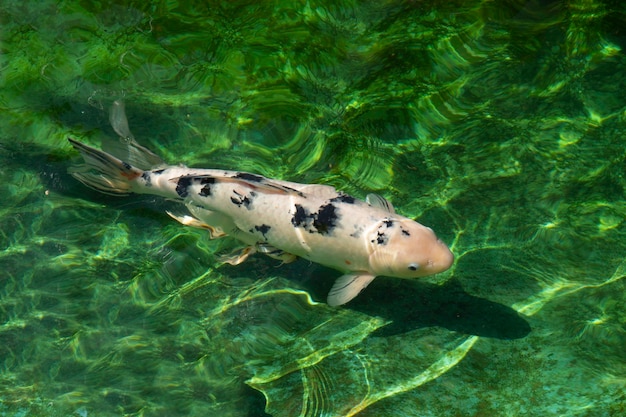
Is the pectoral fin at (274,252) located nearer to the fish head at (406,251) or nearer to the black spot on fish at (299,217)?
the black spot on fish at (299,217)

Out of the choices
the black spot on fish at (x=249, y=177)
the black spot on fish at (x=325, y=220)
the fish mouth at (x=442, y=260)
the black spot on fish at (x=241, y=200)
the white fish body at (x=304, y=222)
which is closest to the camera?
the fish mouth at (x=442, y=260)

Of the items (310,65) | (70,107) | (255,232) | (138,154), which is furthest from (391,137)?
(70,107)

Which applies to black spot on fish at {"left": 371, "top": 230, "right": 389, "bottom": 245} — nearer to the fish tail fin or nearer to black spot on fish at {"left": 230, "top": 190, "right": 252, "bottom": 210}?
black spot on fish at {"left": 230, "top": 190, "right": 252, "bottom": 210}

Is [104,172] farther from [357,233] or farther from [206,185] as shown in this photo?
[357,233]

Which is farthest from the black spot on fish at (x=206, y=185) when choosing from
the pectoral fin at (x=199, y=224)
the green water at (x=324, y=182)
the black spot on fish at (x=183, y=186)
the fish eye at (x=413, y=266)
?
the fish eye at (x=413, y=266)


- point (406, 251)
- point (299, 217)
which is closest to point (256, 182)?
point (299, 217)

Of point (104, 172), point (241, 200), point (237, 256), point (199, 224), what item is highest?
point (241, 200)

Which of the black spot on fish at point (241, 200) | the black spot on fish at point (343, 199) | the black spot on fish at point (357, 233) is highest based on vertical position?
the black spot on fish at point (343, 199)
